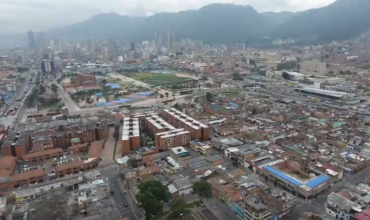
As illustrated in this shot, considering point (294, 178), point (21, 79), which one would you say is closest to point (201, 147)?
point (294, 178)

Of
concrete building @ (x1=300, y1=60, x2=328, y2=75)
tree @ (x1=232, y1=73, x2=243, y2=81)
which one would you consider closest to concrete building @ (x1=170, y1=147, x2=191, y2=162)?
tree @ (x1=232, y1=73, x2=243, y2=81)

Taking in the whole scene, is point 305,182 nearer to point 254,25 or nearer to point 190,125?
point 190,125

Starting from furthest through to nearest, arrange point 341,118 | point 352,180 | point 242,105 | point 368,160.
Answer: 1. point 242,105
2. point 341,118
3. point 368,160
4. point 352,180

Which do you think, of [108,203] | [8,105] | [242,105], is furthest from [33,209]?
[8,105]

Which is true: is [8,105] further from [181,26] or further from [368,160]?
[181,26]

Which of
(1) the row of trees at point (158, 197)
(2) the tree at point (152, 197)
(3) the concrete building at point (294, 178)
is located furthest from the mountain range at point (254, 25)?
(2) the tree at point (152, 197)
